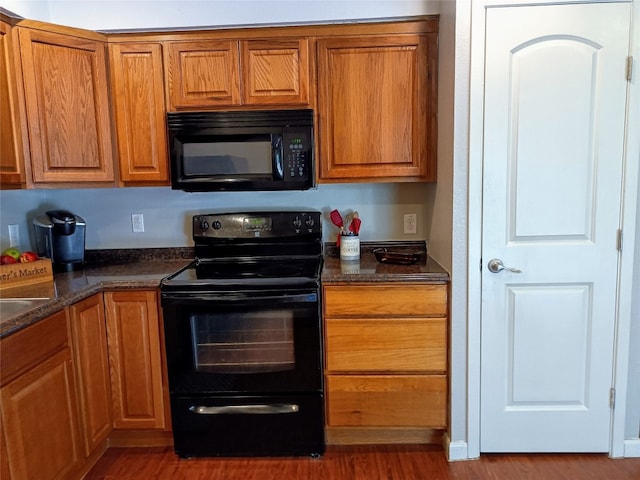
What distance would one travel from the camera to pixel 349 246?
2393 millimetres

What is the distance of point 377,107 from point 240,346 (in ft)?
4.37

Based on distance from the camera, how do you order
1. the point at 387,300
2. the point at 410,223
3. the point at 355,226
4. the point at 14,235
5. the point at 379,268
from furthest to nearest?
the point at 410,223
the point at 355,226
the point at 14,235
the point at 379,268
the point at 387,300

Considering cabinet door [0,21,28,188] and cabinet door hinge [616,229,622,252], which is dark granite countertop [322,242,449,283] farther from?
cabinet door [0,21,28,188]

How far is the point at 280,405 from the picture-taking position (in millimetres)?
2113

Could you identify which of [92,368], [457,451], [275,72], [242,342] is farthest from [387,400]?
[275,72]

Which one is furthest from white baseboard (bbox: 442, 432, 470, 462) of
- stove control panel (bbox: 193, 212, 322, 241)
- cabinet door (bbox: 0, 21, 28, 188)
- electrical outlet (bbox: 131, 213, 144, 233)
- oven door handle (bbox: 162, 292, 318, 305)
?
cabinet door (bbox: 0, 21, 28, 188)

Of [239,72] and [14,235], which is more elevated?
[239,72]

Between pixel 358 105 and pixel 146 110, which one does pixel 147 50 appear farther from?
pixel 358 105

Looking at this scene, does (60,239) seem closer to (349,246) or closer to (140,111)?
(140,111)

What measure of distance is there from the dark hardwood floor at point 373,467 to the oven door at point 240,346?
1.12 feet

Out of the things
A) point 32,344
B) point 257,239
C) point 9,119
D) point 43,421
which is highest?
point 9,119

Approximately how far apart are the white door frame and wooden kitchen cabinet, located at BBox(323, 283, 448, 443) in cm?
13

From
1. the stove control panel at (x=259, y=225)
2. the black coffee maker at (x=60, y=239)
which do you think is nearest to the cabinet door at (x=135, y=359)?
the black coffee maker at (x=60, y=239)

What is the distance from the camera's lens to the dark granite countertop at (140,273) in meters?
1.72
